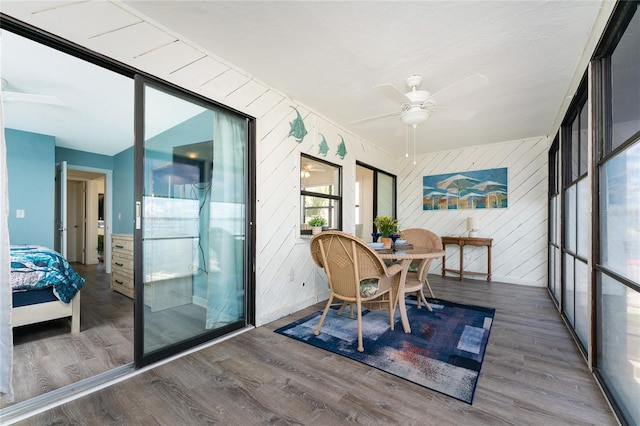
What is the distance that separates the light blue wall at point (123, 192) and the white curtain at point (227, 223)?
3546 mm

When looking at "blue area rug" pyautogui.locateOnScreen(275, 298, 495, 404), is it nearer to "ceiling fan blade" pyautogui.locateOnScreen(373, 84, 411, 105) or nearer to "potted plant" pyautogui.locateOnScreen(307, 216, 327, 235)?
"potted plant" pyautogui.locateOnScreen(307, 216, 327, 235)

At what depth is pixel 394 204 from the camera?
245 inches

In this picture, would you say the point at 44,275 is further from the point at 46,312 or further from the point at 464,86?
the point at 464,86

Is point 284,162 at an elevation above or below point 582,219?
above

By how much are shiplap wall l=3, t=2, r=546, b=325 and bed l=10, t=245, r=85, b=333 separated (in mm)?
1787

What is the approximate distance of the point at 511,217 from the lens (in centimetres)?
497

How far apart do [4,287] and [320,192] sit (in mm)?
3091

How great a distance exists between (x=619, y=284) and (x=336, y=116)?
325cm

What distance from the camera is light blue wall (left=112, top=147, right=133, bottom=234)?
522 centimetres

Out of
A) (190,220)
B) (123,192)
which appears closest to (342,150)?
(190,220)

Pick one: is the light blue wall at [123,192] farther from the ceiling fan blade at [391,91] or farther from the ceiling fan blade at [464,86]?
the ceiling fan blade at [464,86]

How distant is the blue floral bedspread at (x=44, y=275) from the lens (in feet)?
7.94

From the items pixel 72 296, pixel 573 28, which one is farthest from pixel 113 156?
pixel 573 28

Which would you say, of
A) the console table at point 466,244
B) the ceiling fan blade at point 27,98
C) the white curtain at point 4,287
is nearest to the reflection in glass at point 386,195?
the console table at point 466,244
